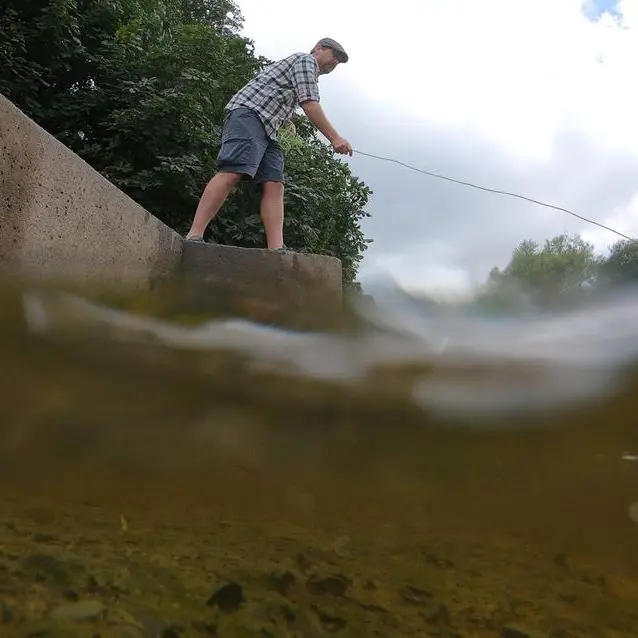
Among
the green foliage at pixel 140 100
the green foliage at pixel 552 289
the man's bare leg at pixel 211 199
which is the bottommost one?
the green foliage at pixel 552 289

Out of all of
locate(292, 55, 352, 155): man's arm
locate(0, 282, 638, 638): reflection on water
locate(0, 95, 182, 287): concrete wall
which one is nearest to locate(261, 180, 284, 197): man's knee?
locate(292, 55, 352, 155): man's arm

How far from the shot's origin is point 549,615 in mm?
404

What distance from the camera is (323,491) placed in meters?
0.45

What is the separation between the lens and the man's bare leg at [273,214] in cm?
340

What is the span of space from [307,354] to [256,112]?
2.98m

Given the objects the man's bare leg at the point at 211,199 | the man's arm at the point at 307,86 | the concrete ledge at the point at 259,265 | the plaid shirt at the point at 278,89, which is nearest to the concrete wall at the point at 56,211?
the concrete ledge at the point at 259,265

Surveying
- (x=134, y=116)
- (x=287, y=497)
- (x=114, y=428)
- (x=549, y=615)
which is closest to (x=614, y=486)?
(x=549, y=615)

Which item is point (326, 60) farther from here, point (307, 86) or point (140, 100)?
point (140, 100)

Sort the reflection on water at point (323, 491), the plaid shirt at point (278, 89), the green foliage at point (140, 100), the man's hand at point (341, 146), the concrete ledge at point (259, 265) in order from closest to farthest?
the reflection on water at point (323, 491) → the concrete ledge at point (259, 265) → the plaid shirt at point (278, 89) → the man's hand at point (341, 146) → the green foliage at point (140, 100)

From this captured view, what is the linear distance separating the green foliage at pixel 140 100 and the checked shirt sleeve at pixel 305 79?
3.07 metres

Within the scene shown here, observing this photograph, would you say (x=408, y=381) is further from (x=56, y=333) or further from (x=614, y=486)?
(x=56, y=333)

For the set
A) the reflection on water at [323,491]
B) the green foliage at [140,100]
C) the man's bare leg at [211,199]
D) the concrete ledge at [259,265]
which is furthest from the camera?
the green foliage at [140,100]

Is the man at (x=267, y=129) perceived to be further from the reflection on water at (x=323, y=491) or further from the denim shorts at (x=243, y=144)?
the reflection on water at (x=323, y=491)

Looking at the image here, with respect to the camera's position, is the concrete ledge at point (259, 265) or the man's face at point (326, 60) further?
the man's face at point (326, 60)
